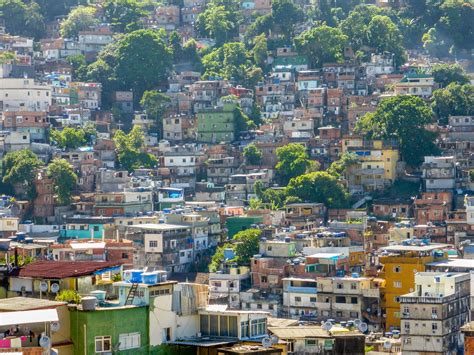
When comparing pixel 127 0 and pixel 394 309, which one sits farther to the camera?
pixel 127 0

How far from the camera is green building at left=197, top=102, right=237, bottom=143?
261ft

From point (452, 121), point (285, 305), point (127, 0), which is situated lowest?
point (285, 305)

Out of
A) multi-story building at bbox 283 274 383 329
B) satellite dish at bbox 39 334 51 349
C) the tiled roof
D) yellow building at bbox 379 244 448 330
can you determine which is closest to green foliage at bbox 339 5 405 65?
multi-story building at bbox 283 274 383 329

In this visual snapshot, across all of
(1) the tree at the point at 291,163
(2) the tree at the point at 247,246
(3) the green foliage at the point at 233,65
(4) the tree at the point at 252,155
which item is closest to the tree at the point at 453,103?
(1) the tree at the point at 291,163

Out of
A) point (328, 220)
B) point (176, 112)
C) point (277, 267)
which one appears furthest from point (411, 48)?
point (277, 267)

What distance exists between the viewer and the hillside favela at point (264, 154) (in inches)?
2168

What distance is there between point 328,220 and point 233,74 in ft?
70.3

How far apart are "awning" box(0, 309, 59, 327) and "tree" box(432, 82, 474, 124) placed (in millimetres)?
57404

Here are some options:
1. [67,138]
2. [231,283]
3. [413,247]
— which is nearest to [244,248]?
[231,283]

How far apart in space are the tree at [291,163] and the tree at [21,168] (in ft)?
34.2

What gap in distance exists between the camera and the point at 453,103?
77812 millimetres

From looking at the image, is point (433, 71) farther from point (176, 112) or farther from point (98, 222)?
point (98, 222)

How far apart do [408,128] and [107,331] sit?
5193cm

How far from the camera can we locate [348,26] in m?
87.5
